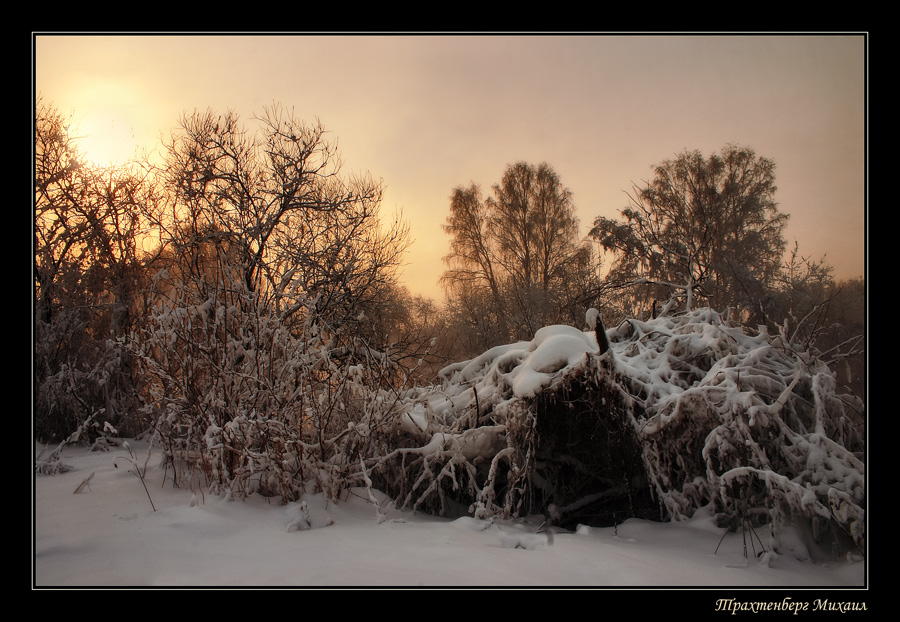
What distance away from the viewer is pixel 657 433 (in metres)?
3.97

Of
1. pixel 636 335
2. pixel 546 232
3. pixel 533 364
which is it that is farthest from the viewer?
pixel 546 232

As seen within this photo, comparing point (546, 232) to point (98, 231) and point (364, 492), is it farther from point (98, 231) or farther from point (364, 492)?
point (364, 492)

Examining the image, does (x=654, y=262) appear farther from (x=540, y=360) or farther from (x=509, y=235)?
(x=509, y=235)

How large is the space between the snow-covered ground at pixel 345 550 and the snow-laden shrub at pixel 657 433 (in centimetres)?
27

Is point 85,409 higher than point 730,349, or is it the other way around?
point 730,349

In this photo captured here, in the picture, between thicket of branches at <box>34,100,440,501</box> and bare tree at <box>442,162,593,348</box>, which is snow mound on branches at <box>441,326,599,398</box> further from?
bare tree at <box>442,162,593,348</box>

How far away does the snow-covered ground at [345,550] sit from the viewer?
8.34 ft

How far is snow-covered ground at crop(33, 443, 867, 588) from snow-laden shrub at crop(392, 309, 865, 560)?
0.89ft

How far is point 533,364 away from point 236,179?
645 cm

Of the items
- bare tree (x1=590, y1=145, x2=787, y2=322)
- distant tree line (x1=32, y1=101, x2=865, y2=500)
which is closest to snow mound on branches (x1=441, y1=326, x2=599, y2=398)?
distant tree line (x1=32, y1=101, x2=865, y2=500)

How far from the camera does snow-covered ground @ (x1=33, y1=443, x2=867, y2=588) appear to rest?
2.54m

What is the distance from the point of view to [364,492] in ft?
14.4
